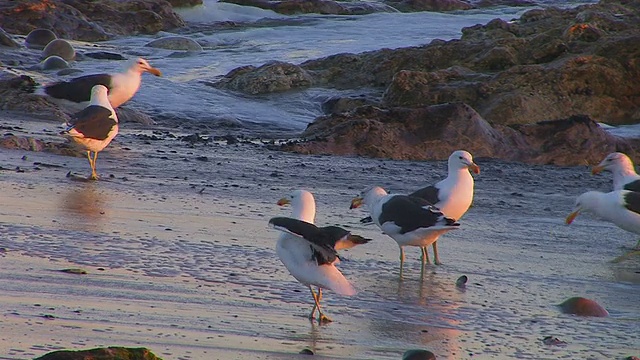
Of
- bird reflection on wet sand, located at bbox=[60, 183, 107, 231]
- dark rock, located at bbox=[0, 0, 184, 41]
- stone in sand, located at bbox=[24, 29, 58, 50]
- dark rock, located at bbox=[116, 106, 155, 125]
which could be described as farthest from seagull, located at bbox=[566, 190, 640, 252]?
dark rock, located at bbox=[0, 0, 184, 41]

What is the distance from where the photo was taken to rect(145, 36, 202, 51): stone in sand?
859 inches

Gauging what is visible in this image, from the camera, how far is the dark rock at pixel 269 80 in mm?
16750

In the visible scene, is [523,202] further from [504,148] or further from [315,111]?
[315,111]

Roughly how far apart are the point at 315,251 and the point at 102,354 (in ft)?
6.11

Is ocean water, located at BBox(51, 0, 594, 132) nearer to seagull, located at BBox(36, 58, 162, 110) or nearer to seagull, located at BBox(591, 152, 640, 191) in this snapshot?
seagull, located at BBox(36, 58, 162, 110)

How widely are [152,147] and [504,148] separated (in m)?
3.98

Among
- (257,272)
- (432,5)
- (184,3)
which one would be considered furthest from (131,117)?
(432,5)

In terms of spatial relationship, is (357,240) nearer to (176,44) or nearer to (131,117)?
(131,117)

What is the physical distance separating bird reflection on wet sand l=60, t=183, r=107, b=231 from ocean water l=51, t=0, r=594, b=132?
19.8 ft

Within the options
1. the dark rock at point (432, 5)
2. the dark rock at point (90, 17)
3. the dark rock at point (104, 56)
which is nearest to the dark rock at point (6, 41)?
the dark rock at point (104, 56)

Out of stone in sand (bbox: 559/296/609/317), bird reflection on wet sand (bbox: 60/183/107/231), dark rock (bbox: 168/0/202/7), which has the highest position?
stone in sand (bbox: 559/296/609/317)

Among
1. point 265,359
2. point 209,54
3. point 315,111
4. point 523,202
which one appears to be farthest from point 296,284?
point 209,54

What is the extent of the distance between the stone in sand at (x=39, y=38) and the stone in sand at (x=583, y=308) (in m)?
15.9

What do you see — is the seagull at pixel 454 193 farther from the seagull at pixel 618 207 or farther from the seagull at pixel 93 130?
the seagull at pixel 93 130
